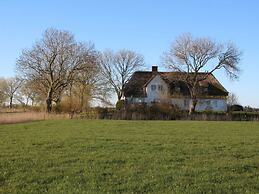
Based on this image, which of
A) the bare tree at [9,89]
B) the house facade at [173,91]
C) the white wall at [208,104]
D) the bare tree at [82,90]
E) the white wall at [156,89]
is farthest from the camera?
the bare tree at [9,89]

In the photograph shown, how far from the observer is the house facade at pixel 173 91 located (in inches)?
3334

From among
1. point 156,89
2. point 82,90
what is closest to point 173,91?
point 156,89

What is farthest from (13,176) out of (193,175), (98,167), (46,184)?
(193,175)

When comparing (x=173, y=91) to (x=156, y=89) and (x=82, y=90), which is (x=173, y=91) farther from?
(x=82, y=90)

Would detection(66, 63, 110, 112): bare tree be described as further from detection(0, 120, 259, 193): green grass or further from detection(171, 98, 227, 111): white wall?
detection(0, 120, 259, 193): green grass

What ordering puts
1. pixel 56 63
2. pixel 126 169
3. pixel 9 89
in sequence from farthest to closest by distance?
pixel 9 89 → pixel 56 63 → pixel 126 169

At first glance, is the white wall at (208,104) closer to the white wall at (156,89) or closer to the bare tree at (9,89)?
the white wall at (156,89)

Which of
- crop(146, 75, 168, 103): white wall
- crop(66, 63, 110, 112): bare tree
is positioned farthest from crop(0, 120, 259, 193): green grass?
crop(146, 75, 168, 103): white wall

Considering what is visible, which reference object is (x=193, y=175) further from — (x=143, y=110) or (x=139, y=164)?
(x=143, y=110)

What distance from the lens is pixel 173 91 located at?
283 feet

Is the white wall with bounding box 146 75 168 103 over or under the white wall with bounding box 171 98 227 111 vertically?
over

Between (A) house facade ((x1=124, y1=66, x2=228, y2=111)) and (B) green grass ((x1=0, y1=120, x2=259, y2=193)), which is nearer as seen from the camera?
(B) green grass ((x1=0, y1=120, x2=259, y2=193))

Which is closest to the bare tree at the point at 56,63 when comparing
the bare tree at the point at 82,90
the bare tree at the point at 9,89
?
the bare tree at the point at 82,90

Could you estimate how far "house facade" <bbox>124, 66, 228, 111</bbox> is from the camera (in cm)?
8469
